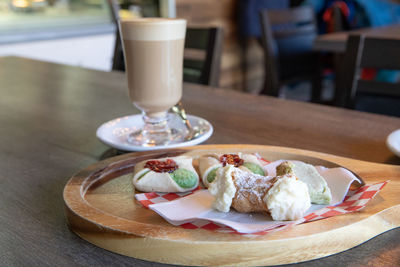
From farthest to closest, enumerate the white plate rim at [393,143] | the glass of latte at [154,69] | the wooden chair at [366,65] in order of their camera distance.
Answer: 1. the wooden chair at [366,65]
2. the glass of latte at [154,69]
3. the white plate rim at [393,143]

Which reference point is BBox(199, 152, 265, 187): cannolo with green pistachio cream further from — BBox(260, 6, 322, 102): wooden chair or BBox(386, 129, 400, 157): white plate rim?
BBox(260, 6, 322, 102): wooden chair

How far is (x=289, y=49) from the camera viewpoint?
2729 millimetres

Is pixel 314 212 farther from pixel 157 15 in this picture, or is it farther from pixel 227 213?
pixel 157 15

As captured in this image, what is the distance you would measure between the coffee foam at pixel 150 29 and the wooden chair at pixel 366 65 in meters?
0.62

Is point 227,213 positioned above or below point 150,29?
below

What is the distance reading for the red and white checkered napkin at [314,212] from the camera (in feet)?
1.55

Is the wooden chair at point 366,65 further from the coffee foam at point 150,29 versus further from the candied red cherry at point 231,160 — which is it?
the candied red cherry at point 231,160

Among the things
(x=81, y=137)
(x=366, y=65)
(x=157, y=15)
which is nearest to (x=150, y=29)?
(x=81, y=137)

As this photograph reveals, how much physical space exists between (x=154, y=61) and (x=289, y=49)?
2.05 m

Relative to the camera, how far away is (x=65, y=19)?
10.4 feet

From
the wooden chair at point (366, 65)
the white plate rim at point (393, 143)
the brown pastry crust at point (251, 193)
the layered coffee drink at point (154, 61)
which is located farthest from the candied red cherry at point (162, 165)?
the wooden chair at point (366, 65)

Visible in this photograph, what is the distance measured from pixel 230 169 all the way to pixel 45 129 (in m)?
0.57

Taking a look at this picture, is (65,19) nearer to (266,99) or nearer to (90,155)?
(266,99)

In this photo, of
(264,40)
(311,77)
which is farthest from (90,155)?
(311,77)
